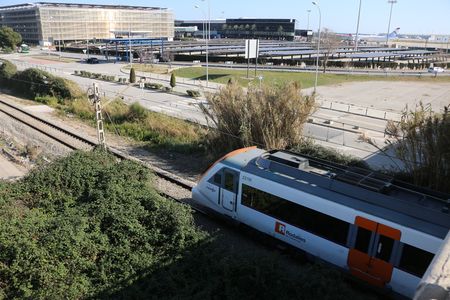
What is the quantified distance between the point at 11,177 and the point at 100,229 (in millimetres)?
10885

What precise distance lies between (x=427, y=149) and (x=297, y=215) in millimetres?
5623

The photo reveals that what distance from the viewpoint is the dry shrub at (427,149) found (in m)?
12.7

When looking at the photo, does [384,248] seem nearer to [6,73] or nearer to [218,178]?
[218,178]

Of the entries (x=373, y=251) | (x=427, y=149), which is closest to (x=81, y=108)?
(x=427, y=149)

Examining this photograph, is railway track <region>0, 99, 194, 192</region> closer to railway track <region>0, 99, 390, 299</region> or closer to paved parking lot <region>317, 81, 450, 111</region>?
railway track <region>0, 99, 390, 299</region>

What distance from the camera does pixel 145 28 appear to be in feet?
527

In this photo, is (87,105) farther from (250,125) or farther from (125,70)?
(125,70)

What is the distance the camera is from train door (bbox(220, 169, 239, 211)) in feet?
40.5

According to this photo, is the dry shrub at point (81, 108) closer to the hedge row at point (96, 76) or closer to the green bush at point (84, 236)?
the green bush at point (84, 236)

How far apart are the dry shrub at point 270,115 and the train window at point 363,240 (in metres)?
8.58

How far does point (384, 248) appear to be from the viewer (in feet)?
30.5

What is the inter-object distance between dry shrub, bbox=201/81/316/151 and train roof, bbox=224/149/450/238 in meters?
5.57

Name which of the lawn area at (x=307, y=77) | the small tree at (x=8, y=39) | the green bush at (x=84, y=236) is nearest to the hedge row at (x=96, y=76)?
the lawn area at (x=307, y=77)

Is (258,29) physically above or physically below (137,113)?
above
